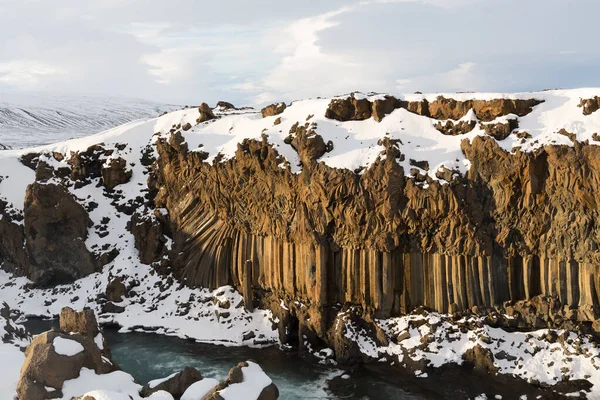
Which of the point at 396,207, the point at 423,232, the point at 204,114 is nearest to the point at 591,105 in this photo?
the point at 423,232

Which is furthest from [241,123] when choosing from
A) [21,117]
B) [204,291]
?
[21,117]

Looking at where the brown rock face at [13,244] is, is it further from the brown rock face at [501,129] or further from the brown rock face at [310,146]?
the brown rock face at [501,129]

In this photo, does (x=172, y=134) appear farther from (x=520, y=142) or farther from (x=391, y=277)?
(x=520, y=142)

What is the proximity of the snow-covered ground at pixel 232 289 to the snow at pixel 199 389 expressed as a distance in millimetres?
8210

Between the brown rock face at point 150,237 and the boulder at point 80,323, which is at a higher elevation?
the brown rock face at point 150,237

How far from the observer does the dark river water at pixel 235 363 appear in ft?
88.1

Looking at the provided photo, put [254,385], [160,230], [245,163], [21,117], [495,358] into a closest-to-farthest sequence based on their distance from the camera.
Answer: [254,385] → [495,358] → [245,163] → [160,230] → [21,117]

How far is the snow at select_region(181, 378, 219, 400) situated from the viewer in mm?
17703

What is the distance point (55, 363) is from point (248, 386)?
757 centimetres

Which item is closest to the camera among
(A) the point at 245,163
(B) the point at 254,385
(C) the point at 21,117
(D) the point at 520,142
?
(B) the point at 254,385

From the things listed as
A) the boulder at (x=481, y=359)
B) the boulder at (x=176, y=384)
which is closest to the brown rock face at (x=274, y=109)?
the boulder at (x=481, y=359)

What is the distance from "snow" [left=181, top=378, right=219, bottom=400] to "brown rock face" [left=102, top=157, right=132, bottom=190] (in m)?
30.6

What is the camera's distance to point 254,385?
18156 mm

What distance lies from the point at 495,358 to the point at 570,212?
896cm
